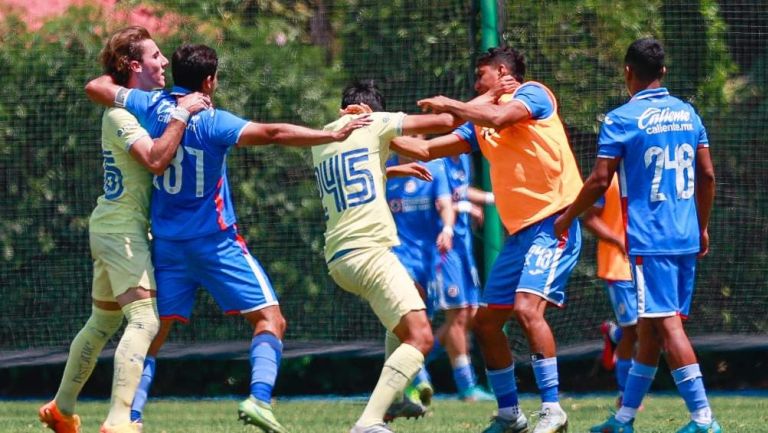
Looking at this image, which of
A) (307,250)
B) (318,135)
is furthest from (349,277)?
(307,250)

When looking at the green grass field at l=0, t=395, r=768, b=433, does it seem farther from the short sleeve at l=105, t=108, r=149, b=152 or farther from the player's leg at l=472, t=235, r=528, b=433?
the short sleeve at l=105, t=108, r=149, b=152

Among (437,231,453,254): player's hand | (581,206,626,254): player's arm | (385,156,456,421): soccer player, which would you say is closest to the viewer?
(581,206,626,254): player's arm

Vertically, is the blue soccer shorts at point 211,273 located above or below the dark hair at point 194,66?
below

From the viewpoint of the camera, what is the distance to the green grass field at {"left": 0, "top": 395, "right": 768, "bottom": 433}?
26.4ft

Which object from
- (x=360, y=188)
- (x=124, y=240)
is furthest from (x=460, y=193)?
(x=124, y=240)

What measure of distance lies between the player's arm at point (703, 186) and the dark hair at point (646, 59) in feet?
1.50

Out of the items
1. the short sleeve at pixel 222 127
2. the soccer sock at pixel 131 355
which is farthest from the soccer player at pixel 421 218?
the soccer sock at pixel 131 355

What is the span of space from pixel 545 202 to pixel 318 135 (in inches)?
53.4

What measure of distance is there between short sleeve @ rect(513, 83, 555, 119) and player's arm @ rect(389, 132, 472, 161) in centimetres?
55

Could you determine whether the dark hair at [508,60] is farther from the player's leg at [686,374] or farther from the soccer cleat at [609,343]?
the soccer cleat at [609,343]

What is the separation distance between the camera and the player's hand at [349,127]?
6.62 meters

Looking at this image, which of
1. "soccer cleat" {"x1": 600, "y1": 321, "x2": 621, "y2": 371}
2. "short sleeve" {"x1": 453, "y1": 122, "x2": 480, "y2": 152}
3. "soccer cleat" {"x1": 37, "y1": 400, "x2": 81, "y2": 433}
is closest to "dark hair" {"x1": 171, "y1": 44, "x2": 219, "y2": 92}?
"short sleeve" {"x1": 453, "y1": 122, "x2": 480, "y2": 152}

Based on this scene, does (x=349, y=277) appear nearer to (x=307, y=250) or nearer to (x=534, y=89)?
(x=534, y=89)

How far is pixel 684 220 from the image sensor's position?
6906mm
